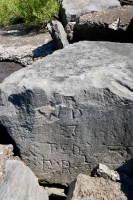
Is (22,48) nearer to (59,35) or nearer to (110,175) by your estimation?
(59,35)

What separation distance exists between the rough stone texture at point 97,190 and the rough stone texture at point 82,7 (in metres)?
2.42

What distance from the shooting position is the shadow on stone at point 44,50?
409cm

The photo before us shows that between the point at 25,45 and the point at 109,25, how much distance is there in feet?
4.61

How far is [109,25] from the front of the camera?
3387 millimetres

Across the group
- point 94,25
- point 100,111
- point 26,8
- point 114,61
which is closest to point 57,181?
point 100,111

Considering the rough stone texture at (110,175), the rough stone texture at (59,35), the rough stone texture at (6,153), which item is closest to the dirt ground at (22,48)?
Result: the rough stone texture at (59,35)

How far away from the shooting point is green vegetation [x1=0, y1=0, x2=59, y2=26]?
15.3 ft

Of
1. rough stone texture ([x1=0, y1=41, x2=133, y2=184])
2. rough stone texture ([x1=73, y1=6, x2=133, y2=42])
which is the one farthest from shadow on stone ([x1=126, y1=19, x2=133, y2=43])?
rough stone texture ([x1=0, y1=41, x2=133, y2=184])

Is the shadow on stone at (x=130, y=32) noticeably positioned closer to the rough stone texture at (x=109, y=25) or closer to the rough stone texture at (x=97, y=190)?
the rough stone texture at (x=109, y=25)

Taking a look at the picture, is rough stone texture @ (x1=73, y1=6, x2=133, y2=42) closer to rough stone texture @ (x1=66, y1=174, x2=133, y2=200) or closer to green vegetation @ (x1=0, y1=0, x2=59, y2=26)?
green vegetation @ (x1=0, y1=0, x2=59, y2=26)

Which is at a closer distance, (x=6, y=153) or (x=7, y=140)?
(x=6, y=153)

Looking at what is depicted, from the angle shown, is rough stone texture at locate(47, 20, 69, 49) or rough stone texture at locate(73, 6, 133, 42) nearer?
rough stone texture at locate(73, 6, 133, 42)

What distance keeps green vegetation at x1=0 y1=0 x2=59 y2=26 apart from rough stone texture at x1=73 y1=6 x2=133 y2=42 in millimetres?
1187

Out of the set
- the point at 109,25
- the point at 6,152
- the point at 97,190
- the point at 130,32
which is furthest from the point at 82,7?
the point at 97,190
